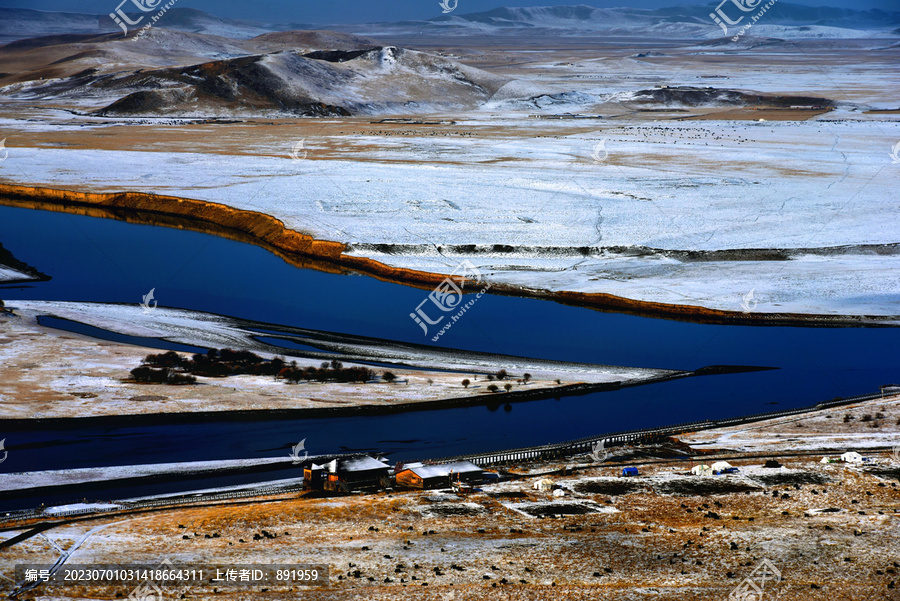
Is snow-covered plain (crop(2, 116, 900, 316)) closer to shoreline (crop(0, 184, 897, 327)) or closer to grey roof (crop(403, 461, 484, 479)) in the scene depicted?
shoreline (crop(0, 184, 897, 327))

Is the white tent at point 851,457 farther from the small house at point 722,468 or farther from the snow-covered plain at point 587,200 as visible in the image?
the snow-covered plain at point 587,200

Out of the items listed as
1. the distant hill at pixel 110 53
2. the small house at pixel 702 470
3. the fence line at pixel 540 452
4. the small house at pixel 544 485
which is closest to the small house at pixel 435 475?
the fence line at pixel 540 452

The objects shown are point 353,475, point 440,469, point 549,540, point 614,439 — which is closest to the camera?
point 549,540

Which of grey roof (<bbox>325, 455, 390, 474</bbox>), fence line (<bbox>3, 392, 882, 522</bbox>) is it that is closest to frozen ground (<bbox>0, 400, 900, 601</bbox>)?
fence line (<bbox>3, 392, 882, 522</bbox>)

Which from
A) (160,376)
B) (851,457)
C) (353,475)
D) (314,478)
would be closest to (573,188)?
(160,376)

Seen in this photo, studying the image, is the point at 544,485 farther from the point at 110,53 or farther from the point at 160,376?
the point at 110,53
